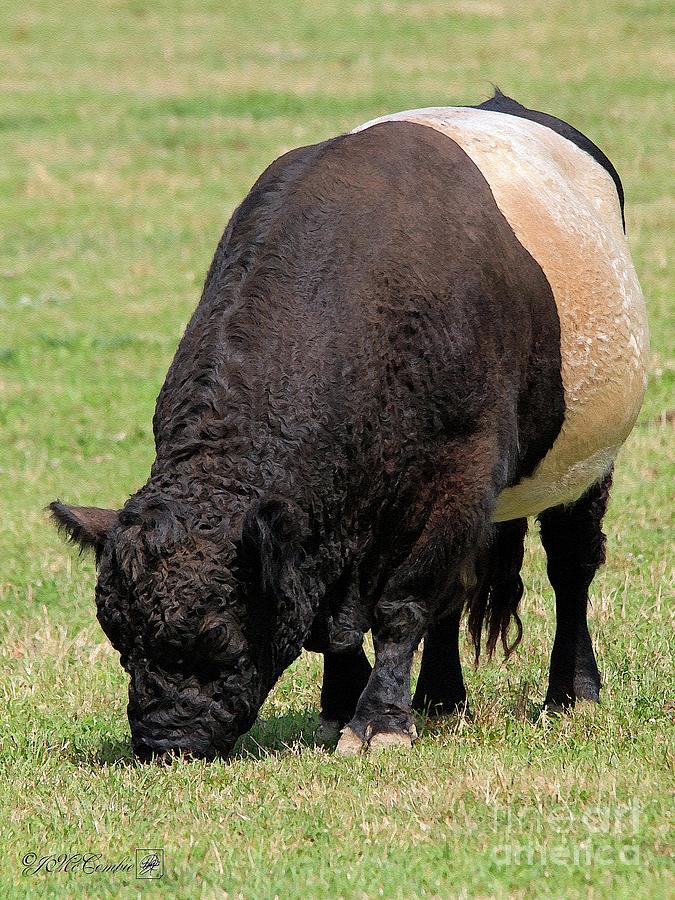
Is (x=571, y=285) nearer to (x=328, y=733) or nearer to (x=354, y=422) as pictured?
(x=354, y=422)

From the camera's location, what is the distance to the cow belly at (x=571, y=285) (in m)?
6.34

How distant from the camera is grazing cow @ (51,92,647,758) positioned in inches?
207

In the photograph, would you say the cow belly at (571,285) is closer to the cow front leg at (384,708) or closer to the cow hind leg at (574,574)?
the cow hind leg at (574,574)

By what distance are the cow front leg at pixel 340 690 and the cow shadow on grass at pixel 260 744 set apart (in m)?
0.09

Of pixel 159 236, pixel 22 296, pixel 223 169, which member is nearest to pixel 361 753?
pixel 22 296

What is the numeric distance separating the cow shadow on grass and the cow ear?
0.81 m

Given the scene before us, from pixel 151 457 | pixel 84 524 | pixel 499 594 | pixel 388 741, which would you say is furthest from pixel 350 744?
pixel 151 457

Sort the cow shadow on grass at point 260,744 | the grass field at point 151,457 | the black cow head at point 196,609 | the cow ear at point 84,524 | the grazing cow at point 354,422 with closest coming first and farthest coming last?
the grass field at point 151,457, the black cow head at point 196,609, the grazing cow at point 354,422, the cow ear at point 84,524, the cow shadow on grass at point 260,744

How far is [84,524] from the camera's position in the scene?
5.46 m

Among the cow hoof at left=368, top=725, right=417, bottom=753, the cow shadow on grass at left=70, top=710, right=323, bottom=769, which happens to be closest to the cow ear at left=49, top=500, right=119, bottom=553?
the cow shadow on grass at left=70, top=710, right=323, bottom=769

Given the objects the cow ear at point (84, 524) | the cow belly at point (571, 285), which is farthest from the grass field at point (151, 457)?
the cow belly at point (571, 285)

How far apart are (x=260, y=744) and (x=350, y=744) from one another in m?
0.60

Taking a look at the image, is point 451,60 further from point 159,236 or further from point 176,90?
point 159,236

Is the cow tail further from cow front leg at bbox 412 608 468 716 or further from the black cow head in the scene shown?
the black cow head
